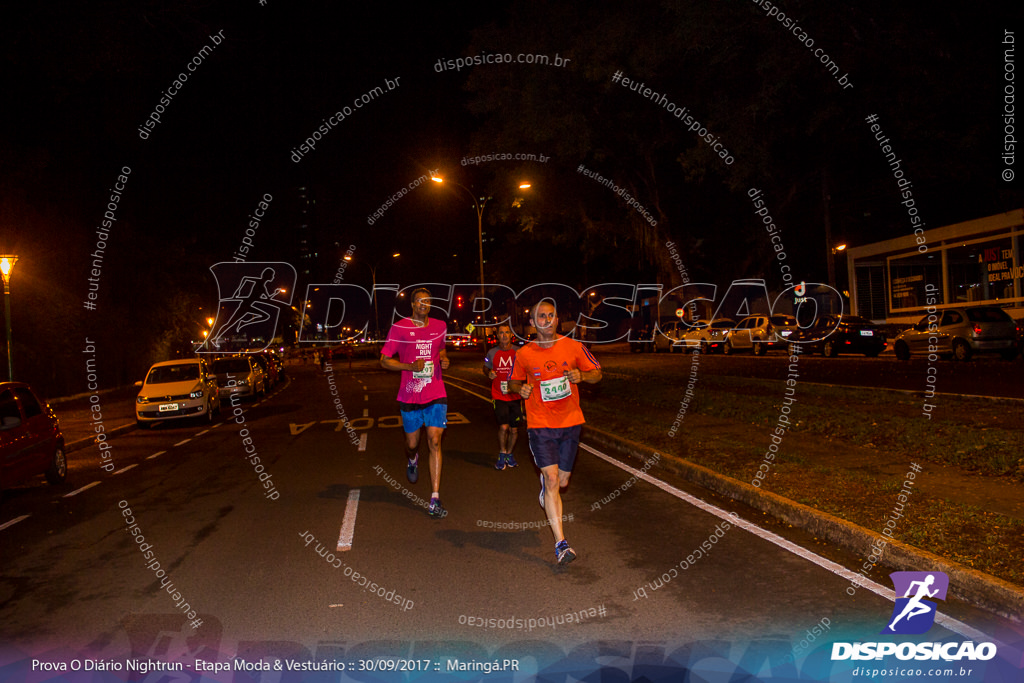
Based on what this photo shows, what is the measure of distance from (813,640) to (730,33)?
523 inches

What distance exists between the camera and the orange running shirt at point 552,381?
603 cm

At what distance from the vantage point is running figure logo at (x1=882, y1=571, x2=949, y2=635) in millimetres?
4605

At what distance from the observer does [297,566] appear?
6.21 meters

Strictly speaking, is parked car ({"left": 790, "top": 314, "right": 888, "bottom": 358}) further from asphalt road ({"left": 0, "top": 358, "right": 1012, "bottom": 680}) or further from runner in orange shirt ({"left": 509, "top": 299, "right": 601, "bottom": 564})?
runner in orange shirt ({"left": 509, "top": 299, "right": 601, "bottom": 564})

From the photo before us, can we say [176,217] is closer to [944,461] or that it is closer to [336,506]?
[336,506]

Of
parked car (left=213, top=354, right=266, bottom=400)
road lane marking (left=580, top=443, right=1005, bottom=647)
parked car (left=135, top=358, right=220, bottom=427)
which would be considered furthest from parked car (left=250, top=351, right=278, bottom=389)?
road lane marking (left=580, top=443, right=1005, bottom=647)

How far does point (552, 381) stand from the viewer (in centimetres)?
602

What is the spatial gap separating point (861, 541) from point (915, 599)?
109 centimetres

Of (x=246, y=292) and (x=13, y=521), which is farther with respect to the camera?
(x=246, y=292)

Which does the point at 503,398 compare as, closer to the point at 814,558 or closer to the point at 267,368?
the point at 814,558

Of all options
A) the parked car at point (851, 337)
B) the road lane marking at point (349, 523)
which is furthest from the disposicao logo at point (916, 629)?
the parked car at point (851, 337)

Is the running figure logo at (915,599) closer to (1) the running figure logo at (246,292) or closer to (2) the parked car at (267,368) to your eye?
(2) the parked car at (267,368)

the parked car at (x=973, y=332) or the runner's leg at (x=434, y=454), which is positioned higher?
the parked car at (x=973, y=332)

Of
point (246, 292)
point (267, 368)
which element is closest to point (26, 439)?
point (267, 368)
